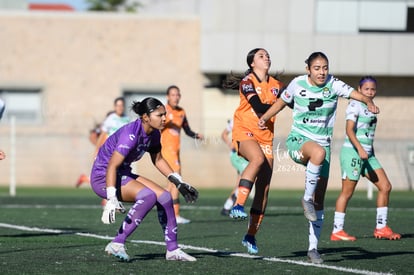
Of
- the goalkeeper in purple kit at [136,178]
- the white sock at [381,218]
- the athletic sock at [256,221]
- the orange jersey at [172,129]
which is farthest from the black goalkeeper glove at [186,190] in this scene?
the orange jersey at [172,129]

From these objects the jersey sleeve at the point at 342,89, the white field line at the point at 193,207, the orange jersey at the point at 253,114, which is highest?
the jersey sleeve at the point at 342,89

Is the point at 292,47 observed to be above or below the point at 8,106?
above

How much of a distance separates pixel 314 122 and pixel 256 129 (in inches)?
32.8

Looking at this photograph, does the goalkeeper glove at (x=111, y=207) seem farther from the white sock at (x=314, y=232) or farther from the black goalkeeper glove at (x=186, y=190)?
the white sock at (x=314, y=232)

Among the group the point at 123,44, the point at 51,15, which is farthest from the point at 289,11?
the point at 51,15

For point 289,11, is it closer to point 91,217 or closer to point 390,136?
point 390,136

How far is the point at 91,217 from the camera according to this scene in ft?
58.1

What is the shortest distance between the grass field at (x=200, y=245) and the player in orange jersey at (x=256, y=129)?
0.51m

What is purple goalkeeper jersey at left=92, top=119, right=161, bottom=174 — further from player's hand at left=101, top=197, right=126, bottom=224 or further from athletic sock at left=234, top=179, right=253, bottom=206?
athletic sock at left=234, top=179, right=253, bottom=206

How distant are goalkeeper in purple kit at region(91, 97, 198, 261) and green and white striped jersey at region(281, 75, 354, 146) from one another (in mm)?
1398

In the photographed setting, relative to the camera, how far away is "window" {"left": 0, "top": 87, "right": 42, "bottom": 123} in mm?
36781

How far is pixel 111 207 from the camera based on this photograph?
33.0 feet

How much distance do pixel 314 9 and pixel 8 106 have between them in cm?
1163

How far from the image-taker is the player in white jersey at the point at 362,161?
14092 millimetres
